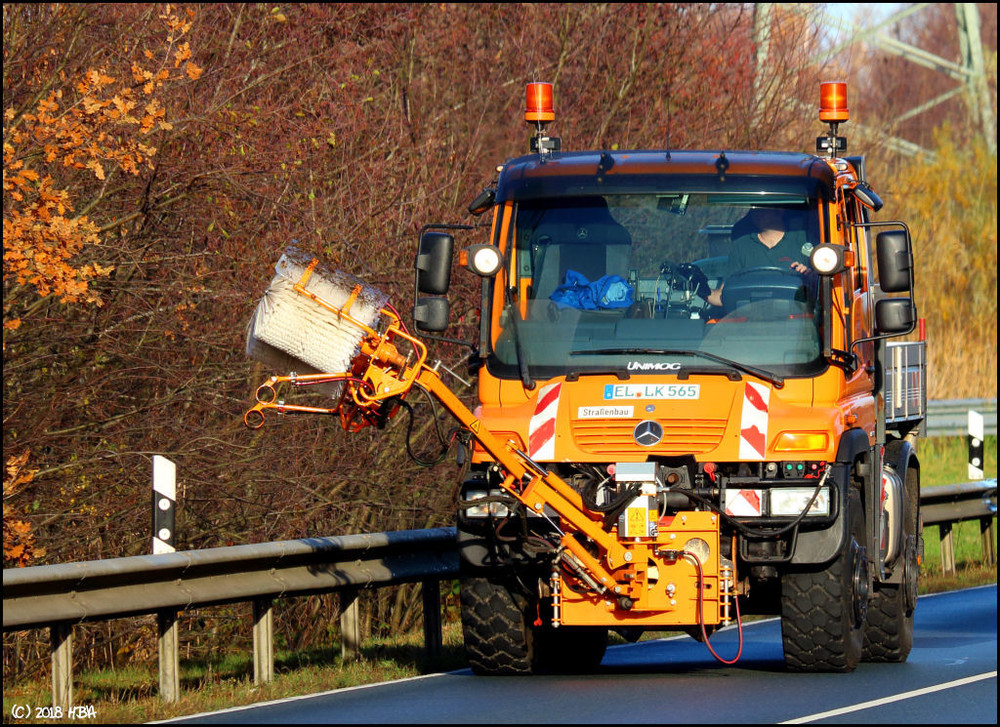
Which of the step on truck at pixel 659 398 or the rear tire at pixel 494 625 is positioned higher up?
the step on truck at pixel 659 398

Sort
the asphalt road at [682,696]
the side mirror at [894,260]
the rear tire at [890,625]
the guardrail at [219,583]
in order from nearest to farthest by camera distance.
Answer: the asphalt road at [682,696], the guardrail at [219,583], the side mirror at [894,260], the rear tire at [890,625]

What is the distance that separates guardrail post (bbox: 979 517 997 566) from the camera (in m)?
19.6

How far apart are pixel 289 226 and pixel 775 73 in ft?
28.3

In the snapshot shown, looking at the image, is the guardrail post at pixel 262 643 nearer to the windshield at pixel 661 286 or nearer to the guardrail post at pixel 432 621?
the guardrail post at pixel 432 621

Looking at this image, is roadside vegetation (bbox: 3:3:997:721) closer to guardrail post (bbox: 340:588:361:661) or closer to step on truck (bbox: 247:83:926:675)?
guardrail post (bbox: 340:588:361:661)

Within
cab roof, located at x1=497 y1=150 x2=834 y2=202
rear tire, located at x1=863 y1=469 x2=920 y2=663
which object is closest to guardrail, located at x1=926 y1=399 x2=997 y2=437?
rear tire, located at x1=863 y1=469 x2=920 y2=663

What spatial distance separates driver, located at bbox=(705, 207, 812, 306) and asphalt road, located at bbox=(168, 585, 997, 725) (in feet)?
7.07

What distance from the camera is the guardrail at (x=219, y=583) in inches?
360

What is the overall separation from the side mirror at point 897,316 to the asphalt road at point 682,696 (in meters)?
1.92

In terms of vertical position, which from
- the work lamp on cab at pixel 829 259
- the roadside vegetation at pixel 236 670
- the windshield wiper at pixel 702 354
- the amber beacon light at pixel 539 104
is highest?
the amber beacon light at pixel 539 104

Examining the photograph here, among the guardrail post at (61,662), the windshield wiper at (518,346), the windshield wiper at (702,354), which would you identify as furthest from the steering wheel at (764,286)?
the guardrail post at (61,662)

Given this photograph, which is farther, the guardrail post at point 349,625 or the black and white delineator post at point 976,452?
the black and white delineator post at point 976,452

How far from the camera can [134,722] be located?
895 centimetres

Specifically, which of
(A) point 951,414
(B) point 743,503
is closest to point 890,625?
(B) point 743,503
